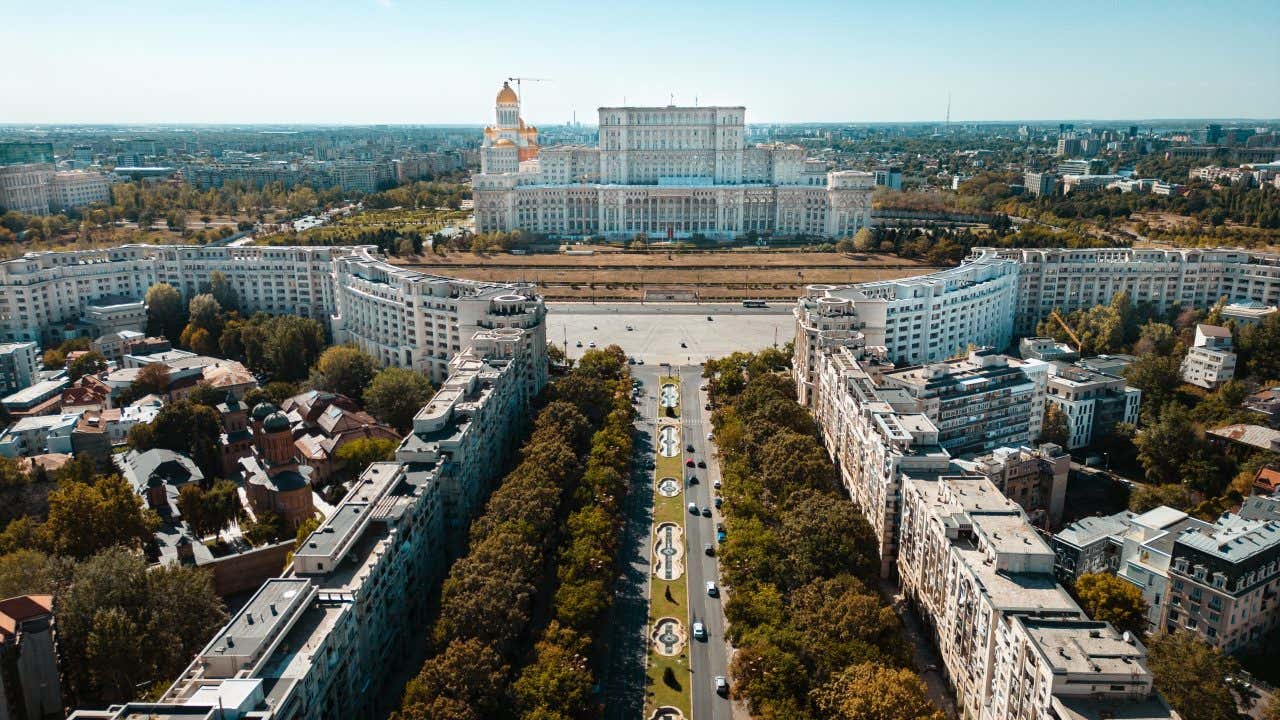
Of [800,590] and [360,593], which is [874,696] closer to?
[800,590]

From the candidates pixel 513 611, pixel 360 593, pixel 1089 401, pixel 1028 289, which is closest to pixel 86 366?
pixel 360 593

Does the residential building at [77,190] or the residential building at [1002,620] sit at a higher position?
the residential building at [77,190]

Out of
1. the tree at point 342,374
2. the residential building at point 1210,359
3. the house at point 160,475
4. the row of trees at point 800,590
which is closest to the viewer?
the row of trees at point 800,590

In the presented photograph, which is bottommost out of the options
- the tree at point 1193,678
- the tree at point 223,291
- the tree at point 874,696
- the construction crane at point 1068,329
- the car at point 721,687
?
the car at point 721,687

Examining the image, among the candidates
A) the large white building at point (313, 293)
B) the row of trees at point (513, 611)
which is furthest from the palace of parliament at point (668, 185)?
the row of trees at point (513, 611)

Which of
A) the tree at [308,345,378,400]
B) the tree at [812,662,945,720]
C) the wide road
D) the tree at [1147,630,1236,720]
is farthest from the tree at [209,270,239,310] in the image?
the tree at [1147,630,1236,720]

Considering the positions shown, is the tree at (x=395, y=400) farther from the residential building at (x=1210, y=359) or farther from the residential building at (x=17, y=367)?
the residential building at (x=1210, y=359)
